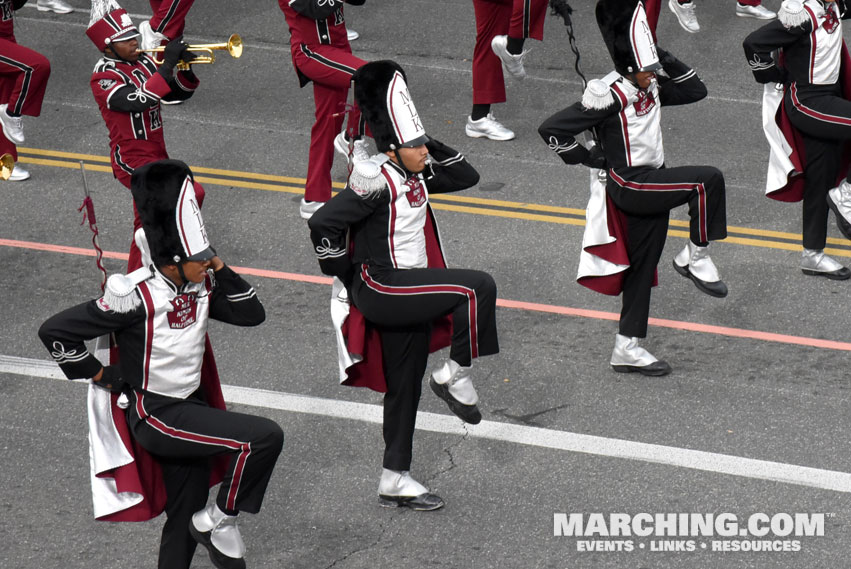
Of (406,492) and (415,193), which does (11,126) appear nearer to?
(415,193)

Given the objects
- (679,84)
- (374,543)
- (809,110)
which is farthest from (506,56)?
(374,543)

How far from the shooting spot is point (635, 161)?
787 centimetres

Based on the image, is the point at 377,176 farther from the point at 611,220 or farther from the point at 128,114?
the point at 128,114

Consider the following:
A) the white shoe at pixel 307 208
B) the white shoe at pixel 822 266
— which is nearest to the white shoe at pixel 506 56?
the white shoe at pixel 307 208

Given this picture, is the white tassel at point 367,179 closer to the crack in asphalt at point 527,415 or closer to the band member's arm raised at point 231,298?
the band member's arm raised at point 231,298

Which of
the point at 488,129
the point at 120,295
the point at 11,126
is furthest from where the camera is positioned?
the point at 488,129

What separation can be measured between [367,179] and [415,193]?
0.34m

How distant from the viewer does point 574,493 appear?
7.06m

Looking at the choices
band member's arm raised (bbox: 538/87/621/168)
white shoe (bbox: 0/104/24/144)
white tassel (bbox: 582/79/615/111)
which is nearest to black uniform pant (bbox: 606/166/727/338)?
band member's arm raised (bbox: 538/87/621/168)

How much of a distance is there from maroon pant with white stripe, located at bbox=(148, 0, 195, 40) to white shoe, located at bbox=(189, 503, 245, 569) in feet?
23.7

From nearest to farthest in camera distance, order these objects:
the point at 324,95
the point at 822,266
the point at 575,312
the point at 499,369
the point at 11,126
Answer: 1. the point at 499,369
2. the point at 575,312
3. the point at 822,266
4. the point at 324,95
5. the point at 11,126

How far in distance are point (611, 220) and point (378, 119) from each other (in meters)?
1.93

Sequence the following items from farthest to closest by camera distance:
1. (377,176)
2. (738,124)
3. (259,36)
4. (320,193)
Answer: (259,36), (738,124), (320,193), (377,176)

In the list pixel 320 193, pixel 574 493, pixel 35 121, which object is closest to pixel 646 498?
pixel 574 493
